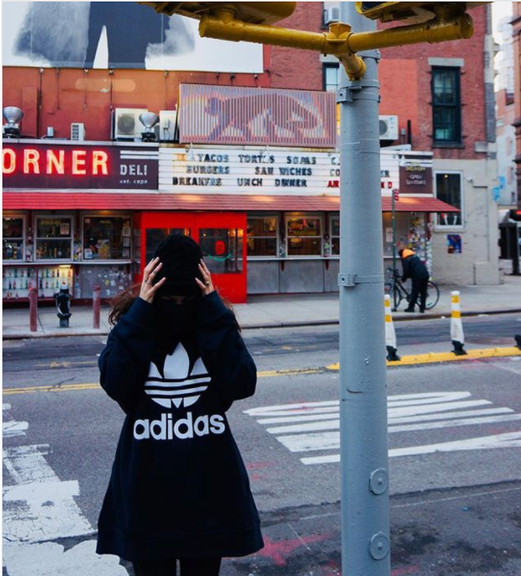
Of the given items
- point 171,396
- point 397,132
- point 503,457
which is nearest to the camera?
point 171,396

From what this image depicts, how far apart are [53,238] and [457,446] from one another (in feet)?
53.8

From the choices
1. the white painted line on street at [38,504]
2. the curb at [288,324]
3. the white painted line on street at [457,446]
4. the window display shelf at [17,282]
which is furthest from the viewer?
the window display shelf at [17,282]

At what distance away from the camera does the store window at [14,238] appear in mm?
20188

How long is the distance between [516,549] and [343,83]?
10.2 ft

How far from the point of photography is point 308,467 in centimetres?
609

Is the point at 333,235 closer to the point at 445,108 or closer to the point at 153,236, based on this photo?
the point at 153,236

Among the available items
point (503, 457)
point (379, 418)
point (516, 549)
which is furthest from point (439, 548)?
point (503, 457)

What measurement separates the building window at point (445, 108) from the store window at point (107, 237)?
40.7 ft

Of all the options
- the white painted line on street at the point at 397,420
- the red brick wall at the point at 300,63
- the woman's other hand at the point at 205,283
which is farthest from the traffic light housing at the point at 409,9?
the red brick wall at the point at 300,63

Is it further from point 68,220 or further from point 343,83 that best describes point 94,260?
point 343,83

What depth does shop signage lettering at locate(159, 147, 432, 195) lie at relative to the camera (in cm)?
2097

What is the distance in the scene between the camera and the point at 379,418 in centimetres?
331

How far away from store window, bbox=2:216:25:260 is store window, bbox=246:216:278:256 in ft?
22.8

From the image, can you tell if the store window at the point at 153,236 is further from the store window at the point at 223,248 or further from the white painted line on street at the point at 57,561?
the white painted line on street at the point at 57,561
